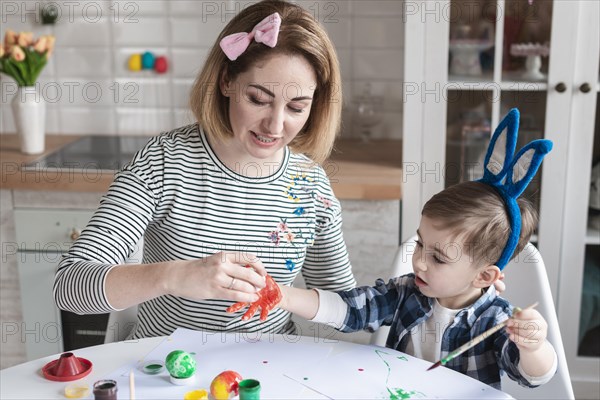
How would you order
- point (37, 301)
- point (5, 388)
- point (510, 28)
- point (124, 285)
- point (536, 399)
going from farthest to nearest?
point (37, 301)
point (510, 28)
point (536, 399)
point (124, 285)
point (5, 388)

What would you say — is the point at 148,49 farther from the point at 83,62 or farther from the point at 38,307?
the point at 38,307

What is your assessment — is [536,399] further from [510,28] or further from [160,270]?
[510,28]

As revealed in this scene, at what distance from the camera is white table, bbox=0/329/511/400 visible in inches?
50.1

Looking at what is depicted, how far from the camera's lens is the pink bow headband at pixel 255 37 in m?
1.49

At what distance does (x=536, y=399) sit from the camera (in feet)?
5.40

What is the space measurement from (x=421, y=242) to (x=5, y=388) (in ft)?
2.52

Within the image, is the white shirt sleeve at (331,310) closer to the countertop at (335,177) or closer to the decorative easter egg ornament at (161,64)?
the countertop at (335,177)

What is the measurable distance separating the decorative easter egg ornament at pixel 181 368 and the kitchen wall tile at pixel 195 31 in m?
1.73

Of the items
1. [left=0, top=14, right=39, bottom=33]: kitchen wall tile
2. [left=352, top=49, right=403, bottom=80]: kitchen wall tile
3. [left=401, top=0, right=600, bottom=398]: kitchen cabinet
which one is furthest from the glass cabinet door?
[left=0, top=14, right=39, bottom=33]: kitchen wall tile

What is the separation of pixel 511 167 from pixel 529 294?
0.42 m

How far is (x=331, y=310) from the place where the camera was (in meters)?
1.51

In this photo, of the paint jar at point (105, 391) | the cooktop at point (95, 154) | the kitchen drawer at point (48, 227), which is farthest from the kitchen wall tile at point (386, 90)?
the paint jar at point (105, 391)

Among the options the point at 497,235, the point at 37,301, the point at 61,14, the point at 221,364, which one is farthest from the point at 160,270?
the point at 61,14

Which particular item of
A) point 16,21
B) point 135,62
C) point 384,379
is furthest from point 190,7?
point 384,379
